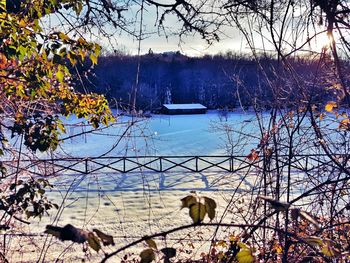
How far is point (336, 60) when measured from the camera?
3.30 ft

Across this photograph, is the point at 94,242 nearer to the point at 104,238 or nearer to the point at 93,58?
the point at 104,238

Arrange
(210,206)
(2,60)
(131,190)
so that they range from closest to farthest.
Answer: (210,206) → (2,60) → (131,190)

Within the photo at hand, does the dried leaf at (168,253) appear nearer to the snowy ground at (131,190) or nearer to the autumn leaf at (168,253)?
the autumn leaf at (168,253)

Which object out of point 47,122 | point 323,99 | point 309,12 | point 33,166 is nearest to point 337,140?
point 323,99

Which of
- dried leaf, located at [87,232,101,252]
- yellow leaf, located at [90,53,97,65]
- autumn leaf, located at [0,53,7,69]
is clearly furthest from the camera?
yellow leaf, located at [90,53,97,65]

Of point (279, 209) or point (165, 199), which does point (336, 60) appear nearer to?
point (279, 209)

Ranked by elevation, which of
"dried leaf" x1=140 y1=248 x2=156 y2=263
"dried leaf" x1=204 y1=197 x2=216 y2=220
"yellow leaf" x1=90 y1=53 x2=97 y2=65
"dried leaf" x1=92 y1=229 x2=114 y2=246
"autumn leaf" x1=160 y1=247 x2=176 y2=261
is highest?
"yellow leaf" x1=90 y1=53 x2=97 y2=65

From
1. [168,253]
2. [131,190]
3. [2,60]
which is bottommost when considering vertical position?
[131,190]

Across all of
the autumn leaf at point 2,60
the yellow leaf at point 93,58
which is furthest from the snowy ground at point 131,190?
the autumn leaf at point 2,60

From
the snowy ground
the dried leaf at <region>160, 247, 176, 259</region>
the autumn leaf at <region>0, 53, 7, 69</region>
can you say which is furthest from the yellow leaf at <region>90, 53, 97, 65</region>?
the dried leaf at <region>160, 247, 176, 259</region>

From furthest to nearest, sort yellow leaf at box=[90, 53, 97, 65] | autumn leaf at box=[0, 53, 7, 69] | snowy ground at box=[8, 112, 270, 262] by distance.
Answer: snowy ground at box=[8, 112, 270, 262]
yellow leaf at box=[90, 53, 97, 65]
autumn leaf at box=[0, 53, 7, 69]

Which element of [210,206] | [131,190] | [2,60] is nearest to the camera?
[210,206]

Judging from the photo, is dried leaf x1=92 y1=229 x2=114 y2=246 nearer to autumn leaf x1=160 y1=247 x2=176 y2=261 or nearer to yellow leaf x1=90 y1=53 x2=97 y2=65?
autumn leaf x1=160 y1=247 x2=176 y2=261

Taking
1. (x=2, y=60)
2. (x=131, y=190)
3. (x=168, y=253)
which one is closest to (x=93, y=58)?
(x=2, y=60)
